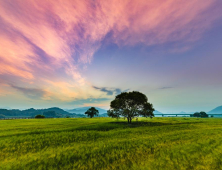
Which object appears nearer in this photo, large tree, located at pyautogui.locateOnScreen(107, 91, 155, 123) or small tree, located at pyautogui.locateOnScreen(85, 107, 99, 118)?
large tree, located at pyautogui.locateOnScreen(107, 91, 155, 123)

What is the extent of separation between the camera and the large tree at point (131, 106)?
44594 mm

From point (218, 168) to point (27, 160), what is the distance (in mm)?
17347

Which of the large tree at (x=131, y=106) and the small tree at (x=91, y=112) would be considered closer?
the large tree at (x=131, y=106)

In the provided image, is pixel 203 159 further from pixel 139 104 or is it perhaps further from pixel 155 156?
pixel 139 104

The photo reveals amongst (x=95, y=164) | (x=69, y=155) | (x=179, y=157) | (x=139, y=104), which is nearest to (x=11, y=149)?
(x=69, y=155)

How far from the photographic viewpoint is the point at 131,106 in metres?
45.8

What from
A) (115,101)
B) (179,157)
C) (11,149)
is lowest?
(11,149)

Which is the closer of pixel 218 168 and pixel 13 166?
pixel 218 168

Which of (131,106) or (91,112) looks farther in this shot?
(91,112)

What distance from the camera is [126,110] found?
43.8m

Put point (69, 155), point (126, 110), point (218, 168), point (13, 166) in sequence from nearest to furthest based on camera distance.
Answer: point (218, 168) → point (13, 166) → point (69, 155) → point (126, 110)

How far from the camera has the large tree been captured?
4459 cm

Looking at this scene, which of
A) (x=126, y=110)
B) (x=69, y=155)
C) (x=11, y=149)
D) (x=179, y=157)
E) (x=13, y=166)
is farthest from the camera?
(x=126, y=110)

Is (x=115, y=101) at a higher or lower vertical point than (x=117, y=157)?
higher
